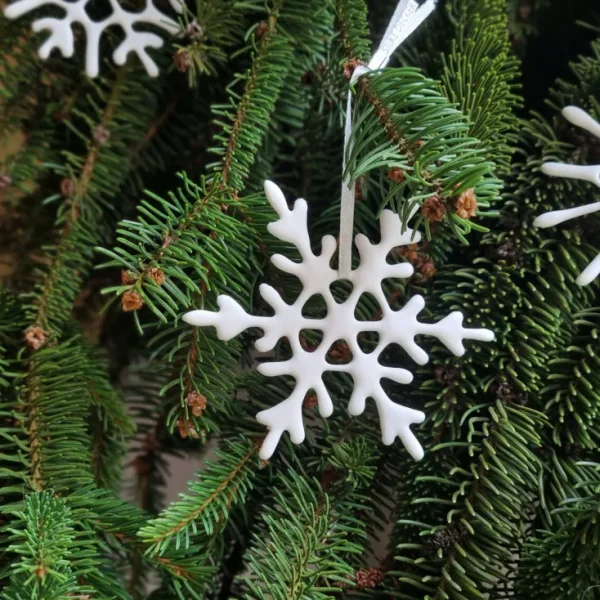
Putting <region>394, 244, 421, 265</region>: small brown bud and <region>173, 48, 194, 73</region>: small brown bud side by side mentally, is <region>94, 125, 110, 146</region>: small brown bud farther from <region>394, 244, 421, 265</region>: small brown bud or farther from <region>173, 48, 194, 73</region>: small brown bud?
<region>394, 244, 421, 265</region>: small brown bud

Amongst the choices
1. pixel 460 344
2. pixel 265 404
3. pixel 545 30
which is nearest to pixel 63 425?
pixel 265 404

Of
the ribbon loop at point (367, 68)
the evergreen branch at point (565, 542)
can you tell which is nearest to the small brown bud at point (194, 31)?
the ribbon loop at point (367, 68)

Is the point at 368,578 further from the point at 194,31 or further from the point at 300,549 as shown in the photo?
the point at 194,31

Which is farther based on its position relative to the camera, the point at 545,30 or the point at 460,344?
the point at 545,30

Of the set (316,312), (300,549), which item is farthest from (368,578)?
(316,312)

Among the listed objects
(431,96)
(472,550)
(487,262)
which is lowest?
(472,550)

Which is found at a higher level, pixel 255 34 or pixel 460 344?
pixel 255 34

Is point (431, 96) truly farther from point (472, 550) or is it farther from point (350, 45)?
point (472, 550)
